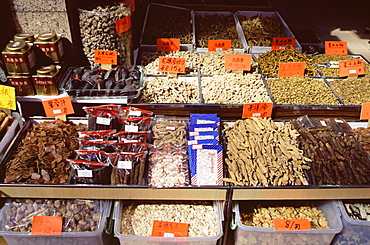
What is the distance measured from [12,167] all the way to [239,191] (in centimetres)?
163

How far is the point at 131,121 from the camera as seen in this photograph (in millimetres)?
2471

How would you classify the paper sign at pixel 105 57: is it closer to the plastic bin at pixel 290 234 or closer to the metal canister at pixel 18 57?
the metal canister at pixel 18 57

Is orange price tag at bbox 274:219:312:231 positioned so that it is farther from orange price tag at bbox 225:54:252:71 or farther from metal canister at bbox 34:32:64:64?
metal canister at bbox 34:32:64:64

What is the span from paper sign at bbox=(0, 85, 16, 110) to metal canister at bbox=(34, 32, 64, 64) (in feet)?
1.35

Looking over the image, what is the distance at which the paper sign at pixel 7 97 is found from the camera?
2564 mm

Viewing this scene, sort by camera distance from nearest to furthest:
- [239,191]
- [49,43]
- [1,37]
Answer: [239,191] → [49,43] → [1,37]

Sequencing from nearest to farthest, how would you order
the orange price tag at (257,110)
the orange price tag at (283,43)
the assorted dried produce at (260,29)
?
the orange price tag at (257,110) < the orange price tag at (283,43) < the assorted dried produce at (260,29)

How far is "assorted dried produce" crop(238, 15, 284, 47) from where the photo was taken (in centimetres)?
399

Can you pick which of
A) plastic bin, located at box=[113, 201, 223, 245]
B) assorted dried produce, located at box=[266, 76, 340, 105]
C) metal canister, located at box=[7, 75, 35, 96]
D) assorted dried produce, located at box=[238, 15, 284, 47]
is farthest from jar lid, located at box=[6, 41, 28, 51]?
assorted dried produce, located at box=[238, 15, 284, 47]

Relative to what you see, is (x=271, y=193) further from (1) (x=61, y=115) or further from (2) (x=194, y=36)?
(2) (x=194, y=36)

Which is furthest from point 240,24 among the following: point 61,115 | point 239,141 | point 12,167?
point 12,167

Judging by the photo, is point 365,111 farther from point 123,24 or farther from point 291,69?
point 123,24

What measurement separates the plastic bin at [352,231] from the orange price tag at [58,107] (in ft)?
7.52

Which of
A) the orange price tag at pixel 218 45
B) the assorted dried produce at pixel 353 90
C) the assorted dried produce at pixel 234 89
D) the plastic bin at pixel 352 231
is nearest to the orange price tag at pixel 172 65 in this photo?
the assorted dried produce at pixel 234 89
